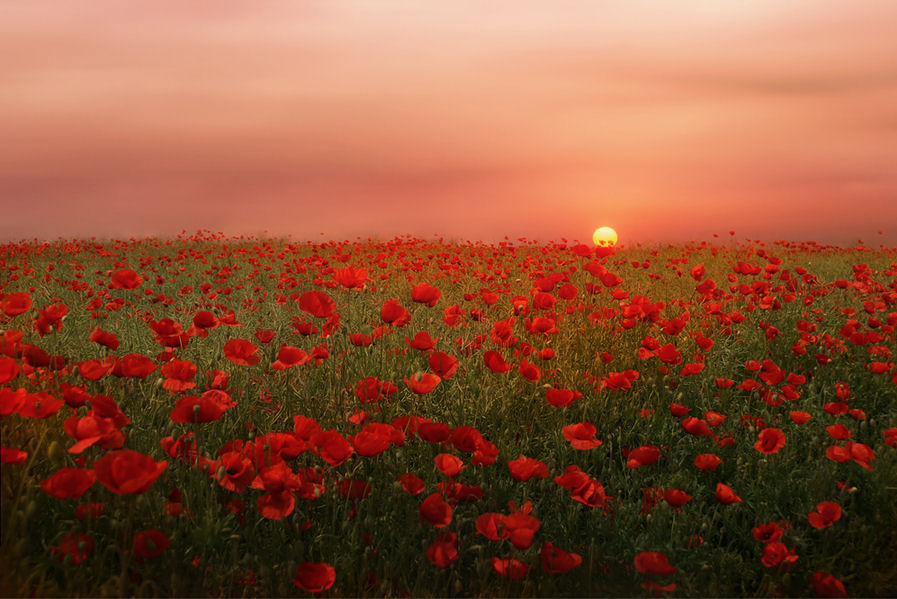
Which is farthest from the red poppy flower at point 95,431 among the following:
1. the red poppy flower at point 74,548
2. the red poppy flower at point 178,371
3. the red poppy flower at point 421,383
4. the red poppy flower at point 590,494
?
the red poppy flower at point 590,494

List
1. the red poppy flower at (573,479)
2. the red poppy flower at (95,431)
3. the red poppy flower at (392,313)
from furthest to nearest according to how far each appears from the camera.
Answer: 1. the red poppy flower at (392,313)
2. the red poppy flower at (573,479)
3. the red poppy flower at (95,431)

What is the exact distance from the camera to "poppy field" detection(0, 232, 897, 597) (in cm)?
179

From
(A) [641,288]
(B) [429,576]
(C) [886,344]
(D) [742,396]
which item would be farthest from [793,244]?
(B) [429,576]

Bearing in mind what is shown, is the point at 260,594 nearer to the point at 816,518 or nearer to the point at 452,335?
the point at 816,518

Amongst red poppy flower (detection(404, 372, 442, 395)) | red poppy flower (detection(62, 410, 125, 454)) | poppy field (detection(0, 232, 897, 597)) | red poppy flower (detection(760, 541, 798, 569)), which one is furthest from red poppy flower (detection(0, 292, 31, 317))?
red poppy flower (detection(760, 541, 798, 569))

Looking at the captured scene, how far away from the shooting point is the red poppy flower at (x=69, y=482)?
1.52m

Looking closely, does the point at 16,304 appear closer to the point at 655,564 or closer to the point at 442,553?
the point at 442,553

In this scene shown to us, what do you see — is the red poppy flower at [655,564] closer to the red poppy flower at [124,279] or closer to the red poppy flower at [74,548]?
the red poppy flower at [74,548]

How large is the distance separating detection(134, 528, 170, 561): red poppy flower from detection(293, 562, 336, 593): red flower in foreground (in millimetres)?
364

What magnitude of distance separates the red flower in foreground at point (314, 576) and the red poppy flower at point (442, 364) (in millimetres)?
885

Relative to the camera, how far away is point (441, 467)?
191 centimetres

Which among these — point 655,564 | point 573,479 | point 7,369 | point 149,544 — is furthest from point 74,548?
point 655,564

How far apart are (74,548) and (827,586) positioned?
223 cm

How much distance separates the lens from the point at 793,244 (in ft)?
37.2
